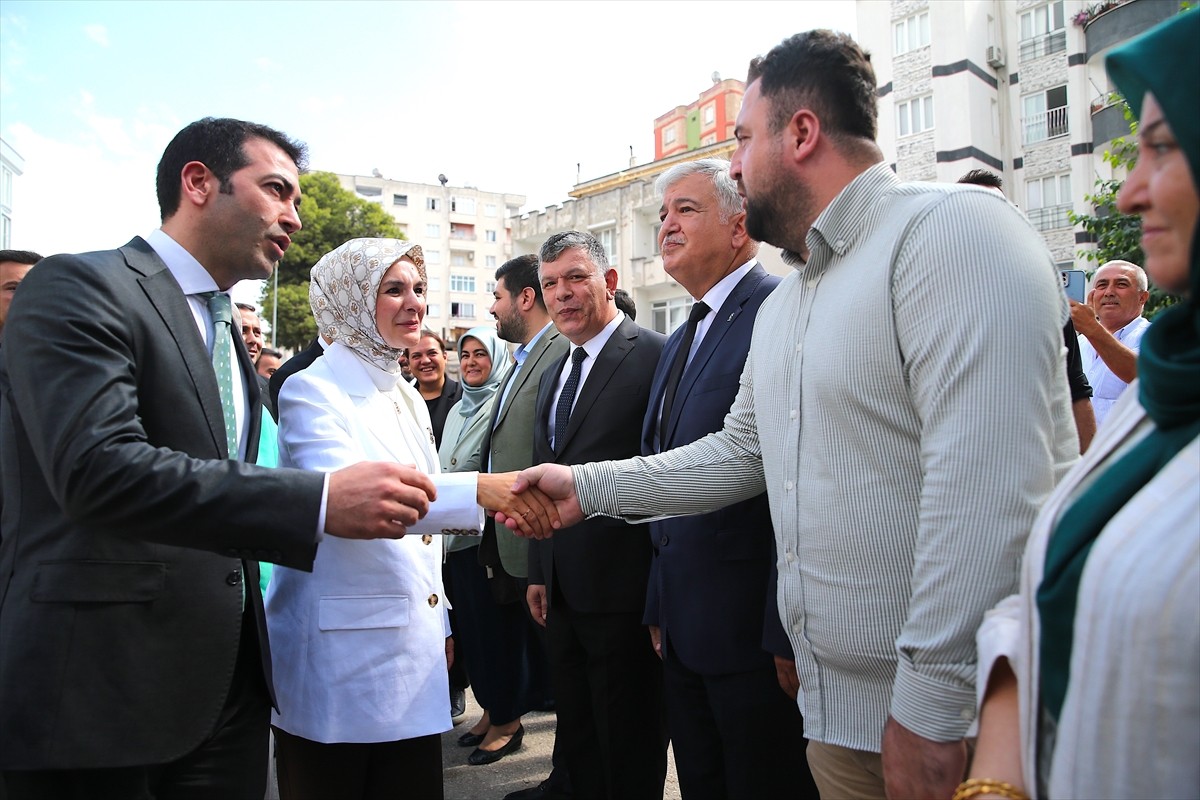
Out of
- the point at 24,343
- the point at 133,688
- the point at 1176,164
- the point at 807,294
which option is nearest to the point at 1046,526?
the point at 1176,164

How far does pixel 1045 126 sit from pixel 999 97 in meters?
2.32

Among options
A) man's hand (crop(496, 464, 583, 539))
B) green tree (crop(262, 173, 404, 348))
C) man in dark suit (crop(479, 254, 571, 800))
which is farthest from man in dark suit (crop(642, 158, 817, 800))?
green tree (crop(262, 173, 404, 348))

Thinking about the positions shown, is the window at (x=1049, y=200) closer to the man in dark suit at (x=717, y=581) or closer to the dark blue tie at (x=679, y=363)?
the man in dark suit at (x=717, y=581)

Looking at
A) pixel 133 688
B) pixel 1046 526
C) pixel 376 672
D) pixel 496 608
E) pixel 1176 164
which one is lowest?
pixel 496 608

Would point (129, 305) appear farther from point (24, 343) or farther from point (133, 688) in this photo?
point (133, 688)

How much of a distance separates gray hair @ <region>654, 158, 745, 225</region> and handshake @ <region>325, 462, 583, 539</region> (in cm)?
143

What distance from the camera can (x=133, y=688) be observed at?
6.09 ft

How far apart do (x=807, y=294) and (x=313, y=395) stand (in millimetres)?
1613

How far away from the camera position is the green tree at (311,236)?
3162cm

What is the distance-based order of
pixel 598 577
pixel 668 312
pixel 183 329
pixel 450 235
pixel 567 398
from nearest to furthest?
pixel 183 329
pixel 598 577
pixel 567 398
pixel 668 312
pixel 450 235

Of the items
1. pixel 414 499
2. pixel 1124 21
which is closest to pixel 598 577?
pixel 414 499

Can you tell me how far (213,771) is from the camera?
81.7 inches

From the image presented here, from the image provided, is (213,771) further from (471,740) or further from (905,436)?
(471,740)

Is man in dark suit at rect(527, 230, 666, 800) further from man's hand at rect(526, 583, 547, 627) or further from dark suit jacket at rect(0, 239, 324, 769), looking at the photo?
dark suit jacket at rect(0, 239, 324, 769)
